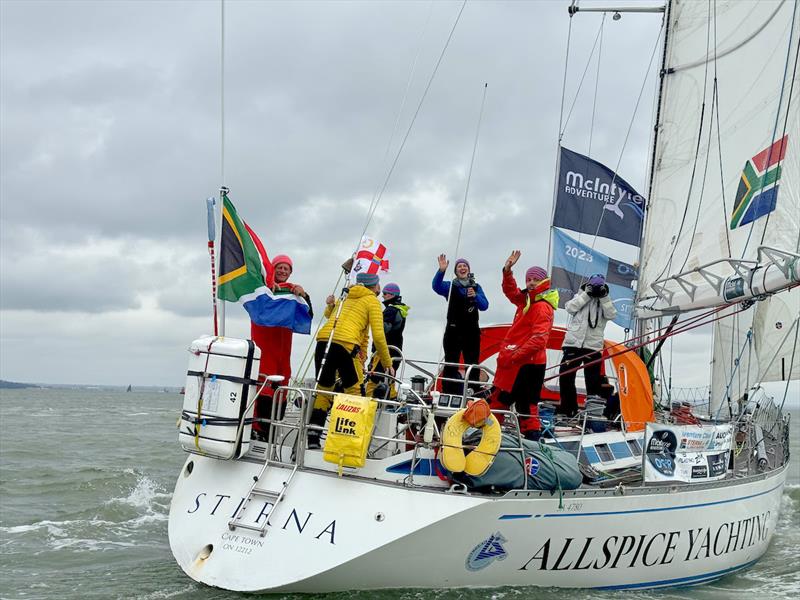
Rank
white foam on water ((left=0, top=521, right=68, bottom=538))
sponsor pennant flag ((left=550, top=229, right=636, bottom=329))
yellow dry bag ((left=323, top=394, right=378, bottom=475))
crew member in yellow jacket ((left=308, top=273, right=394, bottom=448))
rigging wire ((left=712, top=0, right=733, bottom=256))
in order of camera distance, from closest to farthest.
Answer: yellow dry bag ((left=323, top=394, right=378, bottom=475)), crew member in yellow jacket ((left=308, top=273, right=394, bottom=448)), white foam on water ((left=0, top=521, right=68, bottom=538)), rigging wire ((left=712, top=0, right=733, bottom=256)), sponsor pennant flag ((left=550, top=229, right=636, bottom=329))

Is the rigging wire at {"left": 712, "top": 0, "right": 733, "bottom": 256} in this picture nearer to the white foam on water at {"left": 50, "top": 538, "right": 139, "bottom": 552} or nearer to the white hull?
the white hull

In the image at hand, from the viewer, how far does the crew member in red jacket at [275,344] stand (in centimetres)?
781

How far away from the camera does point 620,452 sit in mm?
8461

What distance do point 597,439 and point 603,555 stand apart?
5.34 ft

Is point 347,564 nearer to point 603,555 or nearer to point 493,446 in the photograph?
point 493,446

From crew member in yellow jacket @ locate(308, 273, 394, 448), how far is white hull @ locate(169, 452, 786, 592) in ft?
2.50

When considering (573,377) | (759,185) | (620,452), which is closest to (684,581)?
(620,452)

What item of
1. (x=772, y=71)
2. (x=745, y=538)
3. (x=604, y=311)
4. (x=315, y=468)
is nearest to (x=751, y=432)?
(x=745, y=538)

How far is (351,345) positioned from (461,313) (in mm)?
2493

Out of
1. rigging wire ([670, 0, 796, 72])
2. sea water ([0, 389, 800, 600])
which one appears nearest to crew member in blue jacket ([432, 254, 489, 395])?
sea water ([0, 389, 800, 600])

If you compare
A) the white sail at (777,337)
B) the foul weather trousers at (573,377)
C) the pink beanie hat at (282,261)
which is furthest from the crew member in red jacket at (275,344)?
the white sail at (777,337)

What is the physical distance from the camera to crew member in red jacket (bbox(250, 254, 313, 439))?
7812 millimetres

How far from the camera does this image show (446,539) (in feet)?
20.2

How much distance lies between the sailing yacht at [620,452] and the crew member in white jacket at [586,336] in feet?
0.90
